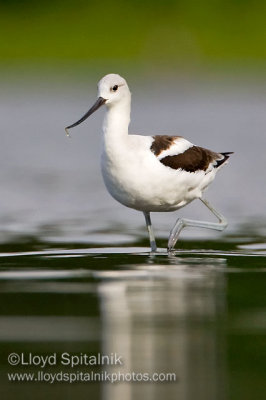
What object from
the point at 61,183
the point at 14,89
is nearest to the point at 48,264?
the point at 61,183

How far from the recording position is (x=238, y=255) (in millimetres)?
9531

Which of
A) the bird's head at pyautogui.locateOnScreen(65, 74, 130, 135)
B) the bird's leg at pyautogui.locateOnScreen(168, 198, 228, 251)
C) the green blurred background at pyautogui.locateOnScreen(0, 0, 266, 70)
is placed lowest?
the bird's leg at pyautogui.locateOnScreen(168, 198, 228, 251)

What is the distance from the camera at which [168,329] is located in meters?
6.73

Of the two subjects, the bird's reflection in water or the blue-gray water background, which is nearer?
the bird's reflection in water

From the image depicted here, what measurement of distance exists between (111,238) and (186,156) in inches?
41.3

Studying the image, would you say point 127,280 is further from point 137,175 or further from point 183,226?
point 183,226

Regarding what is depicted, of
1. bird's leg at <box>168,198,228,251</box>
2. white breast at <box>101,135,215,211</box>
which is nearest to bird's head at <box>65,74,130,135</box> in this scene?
white breast at <box>101,135,215,211</box>

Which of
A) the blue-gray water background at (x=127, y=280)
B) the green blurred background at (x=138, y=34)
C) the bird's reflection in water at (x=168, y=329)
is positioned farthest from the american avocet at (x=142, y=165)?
the green blurred background at (x=138, y=34)

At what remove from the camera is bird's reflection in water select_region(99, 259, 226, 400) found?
5754 millimetres

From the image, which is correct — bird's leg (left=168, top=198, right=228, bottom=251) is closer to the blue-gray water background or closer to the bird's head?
the blue-gray water background

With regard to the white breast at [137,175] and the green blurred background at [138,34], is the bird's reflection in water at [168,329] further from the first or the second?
the green blurred background at [138,34]

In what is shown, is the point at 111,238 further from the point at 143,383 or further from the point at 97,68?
the point at 97,68

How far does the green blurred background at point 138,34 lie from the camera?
3803cm

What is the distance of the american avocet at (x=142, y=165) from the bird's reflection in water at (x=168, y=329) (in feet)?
2.82
